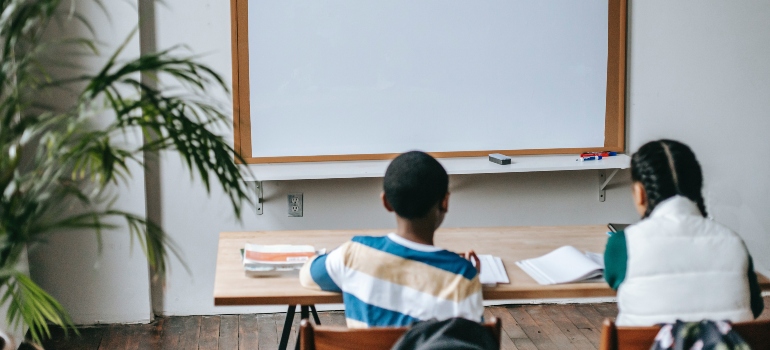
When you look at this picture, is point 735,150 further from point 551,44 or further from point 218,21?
point 218,21

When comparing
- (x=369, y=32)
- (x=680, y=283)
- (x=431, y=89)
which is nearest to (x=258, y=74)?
(x=369, y=32)

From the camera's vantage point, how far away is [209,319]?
348cm

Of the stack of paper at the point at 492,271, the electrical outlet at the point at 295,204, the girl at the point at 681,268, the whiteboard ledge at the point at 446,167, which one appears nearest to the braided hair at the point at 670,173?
the girl at the point at 681,268

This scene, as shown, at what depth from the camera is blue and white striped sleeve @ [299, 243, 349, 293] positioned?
1.81 m

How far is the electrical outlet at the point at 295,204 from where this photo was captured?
11.3ft

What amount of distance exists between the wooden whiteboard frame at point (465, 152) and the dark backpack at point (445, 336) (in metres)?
1.94

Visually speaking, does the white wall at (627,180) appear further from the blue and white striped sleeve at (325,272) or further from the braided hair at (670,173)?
the braided hair at (670,173)

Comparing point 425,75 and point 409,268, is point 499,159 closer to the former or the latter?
point 425,75

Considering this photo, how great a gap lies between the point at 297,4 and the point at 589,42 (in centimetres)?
134

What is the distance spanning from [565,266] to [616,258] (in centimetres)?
35

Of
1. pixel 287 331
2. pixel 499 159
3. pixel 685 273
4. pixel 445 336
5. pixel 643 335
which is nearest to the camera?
pixel 445 336

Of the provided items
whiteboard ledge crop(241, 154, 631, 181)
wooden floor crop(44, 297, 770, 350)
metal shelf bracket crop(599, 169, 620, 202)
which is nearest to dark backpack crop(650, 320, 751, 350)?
wooden floor crop(44, 297, 770, 350)

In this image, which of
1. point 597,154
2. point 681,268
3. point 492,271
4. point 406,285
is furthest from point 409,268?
point 597,154

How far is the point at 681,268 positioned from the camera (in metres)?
1.66
